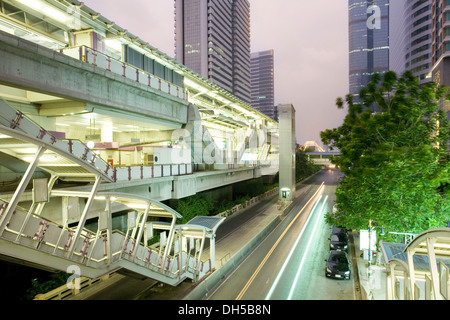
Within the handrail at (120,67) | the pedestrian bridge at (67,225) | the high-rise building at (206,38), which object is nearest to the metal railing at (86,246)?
the pedestrian bridge at (67,225)

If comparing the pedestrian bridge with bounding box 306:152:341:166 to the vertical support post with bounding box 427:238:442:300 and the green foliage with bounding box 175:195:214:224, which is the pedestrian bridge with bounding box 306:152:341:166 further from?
the vertical support post with bounding box 427:238:442:300

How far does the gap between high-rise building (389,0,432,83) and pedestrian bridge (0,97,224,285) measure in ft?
253

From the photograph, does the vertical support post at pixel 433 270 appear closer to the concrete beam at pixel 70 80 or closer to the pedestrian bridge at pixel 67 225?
the pedestrian bridge at pixel 67 225

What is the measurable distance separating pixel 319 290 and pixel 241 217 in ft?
52.6

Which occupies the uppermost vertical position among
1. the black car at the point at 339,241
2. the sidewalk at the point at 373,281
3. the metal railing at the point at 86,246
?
the metal railing at the point at 86,246

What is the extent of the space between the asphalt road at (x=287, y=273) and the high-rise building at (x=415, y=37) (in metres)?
65.3

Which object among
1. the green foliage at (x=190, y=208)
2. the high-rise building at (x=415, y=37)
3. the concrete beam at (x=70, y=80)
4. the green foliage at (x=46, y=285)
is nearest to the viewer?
the concrete beam at (x=70, y=80)

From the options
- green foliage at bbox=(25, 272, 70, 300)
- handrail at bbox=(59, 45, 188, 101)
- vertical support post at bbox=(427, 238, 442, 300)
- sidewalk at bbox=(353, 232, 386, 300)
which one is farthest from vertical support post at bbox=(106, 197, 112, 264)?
sidewalk at bbox=(353, 232, 386, 300)

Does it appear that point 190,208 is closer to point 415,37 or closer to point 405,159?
point 405,159

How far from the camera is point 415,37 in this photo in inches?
2948

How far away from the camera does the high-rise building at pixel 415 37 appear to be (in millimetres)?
70875

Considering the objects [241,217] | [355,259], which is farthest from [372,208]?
[241,217]

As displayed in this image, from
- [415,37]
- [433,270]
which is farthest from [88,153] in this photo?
[415,37]

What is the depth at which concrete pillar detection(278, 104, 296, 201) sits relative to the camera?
1494 inches
